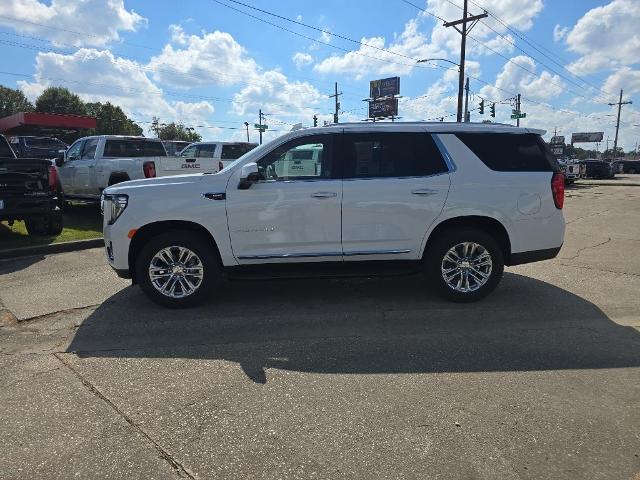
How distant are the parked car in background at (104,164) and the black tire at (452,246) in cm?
792

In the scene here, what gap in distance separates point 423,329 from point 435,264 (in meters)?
0.93

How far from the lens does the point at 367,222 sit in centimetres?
533

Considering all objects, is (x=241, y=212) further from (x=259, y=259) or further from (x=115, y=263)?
(x=115, y=263)

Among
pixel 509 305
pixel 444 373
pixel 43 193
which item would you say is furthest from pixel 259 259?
pixel 43 193

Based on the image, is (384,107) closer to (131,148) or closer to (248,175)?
(131,148)

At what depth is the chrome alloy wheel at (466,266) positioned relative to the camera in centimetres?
548

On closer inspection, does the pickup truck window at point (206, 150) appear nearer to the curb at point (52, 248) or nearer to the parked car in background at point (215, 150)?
the parked car in background at point (215, 150)

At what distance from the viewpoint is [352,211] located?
529 centimetres

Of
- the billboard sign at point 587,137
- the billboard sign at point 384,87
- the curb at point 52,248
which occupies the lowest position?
the curb at point 52,248

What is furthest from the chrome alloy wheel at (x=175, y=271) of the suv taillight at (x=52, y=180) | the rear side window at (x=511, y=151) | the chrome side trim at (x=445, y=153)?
the suv taillight at (x=52, y=180)

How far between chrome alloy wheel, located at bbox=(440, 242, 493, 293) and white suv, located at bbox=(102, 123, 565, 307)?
0.01 metres

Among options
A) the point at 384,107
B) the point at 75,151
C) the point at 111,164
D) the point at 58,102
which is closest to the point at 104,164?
the point at 111,164

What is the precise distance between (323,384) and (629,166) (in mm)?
66620

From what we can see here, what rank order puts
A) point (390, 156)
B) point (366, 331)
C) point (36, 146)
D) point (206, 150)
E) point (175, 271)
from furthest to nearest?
1. point (36, 146)
2. point (206, 150)
3. point (390, 156)
4. point (175, 271)
5. point (366, 331)
